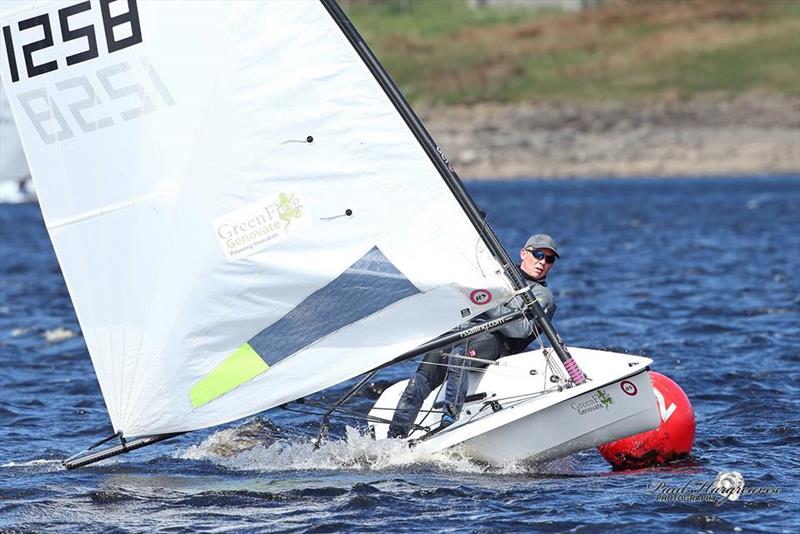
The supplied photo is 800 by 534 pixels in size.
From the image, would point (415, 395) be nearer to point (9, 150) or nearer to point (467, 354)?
point (467, 354)

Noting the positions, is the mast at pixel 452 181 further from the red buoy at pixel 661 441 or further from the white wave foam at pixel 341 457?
the white wave foam at pixel 341 457

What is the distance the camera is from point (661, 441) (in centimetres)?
995

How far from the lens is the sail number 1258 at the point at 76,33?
29.7ft

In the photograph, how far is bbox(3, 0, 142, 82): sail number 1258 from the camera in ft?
29.7

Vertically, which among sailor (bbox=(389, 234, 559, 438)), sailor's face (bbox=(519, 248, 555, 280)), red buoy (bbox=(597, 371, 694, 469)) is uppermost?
sailor's face (bbox=(519, 248, 555, 280))

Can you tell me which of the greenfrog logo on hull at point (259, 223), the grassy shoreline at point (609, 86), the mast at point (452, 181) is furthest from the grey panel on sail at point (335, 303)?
the grassy shoreline at point (609, 86)

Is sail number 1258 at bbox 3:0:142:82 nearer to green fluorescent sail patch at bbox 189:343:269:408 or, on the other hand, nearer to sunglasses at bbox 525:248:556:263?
green fluorescent sail patch at bbox 189:343:269:408

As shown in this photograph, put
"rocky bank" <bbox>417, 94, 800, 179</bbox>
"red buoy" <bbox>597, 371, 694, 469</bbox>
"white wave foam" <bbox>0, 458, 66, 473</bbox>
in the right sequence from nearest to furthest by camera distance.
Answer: "red buoy" <bbox>597, 371, 694, 469</bbox> → "white wave foam" <bbox>0, 458, 66, 473</bbox> → "rocky bank" <bbox>417, 94, 800, 179</bbox>

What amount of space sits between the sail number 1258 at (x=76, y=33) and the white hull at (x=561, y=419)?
11.7ft

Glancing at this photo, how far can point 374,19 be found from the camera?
87438mm

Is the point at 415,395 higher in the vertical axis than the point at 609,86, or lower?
lower

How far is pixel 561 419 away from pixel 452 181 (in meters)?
1.84

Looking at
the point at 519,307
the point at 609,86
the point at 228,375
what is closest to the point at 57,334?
the point at 228,375

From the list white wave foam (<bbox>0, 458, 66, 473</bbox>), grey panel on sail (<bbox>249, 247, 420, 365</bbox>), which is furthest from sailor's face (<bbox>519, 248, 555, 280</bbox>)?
white wave foam (<bbox>0, 458, 66, 473</bbox>)
